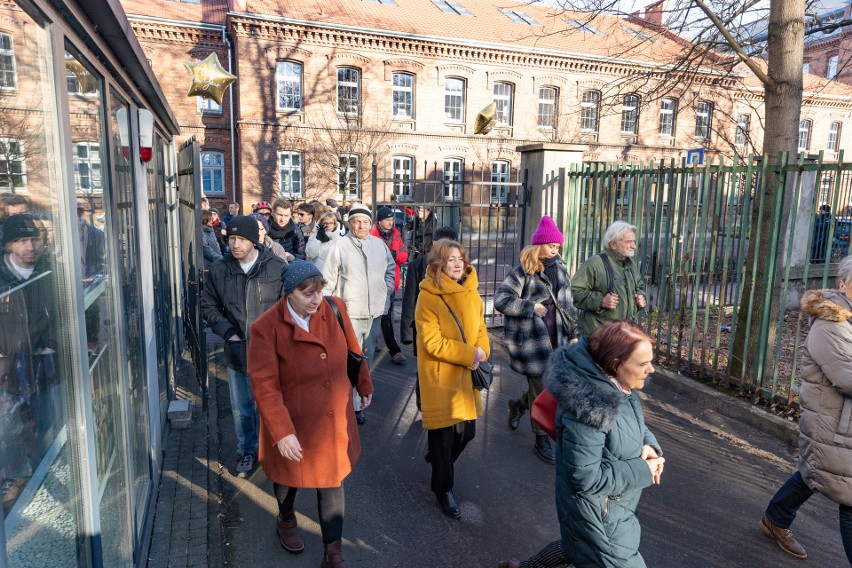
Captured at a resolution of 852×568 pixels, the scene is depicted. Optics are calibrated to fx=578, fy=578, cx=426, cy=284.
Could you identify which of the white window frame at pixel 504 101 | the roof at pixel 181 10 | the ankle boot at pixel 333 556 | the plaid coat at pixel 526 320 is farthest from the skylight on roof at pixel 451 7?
→ the ankle boot at pixel 333 556

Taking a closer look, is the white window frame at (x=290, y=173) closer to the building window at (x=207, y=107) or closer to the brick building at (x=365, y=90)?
the brick building at (x=365, y=90)

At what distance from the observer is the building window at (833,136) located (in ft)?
105

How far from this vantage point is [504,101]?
2636 cm

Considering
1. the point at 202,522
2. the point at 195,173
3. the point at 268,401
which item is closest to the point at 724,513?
the point at 268,401

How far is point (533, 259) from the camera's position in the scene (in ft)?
14.6

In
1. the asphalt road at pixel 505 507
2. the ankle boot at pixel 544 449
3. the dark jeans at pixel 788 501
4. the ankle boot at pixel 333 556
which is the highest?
the dark jeans at pixel 788 501

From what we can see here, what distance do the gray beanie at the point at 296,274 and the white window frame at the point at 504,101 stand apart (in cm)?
2474

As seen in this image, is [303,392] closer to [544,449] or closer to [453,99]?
[544,449]

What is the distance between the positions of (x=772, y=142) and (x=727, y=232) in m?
1.16

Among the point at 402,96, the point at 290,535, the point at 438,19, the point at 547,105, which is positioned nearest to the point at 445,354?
the point at 290,535

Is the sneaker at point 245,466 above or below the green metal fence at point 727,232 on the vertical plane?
below

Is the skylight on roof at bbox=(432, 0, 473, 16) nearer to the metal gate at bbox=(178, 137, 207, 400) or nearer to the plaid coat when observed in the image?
the metal gate at bbox=(178, 137, 207, 400)

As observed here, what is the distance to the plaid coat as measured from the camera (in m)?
4.40

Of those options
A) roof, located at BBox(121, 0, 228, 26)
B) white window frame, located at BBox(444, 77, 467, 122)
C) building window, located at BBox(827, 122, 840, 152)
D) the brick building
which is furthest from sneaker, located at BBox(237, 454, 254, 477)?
building window, located at BBox(827, 122, 840, 152)
